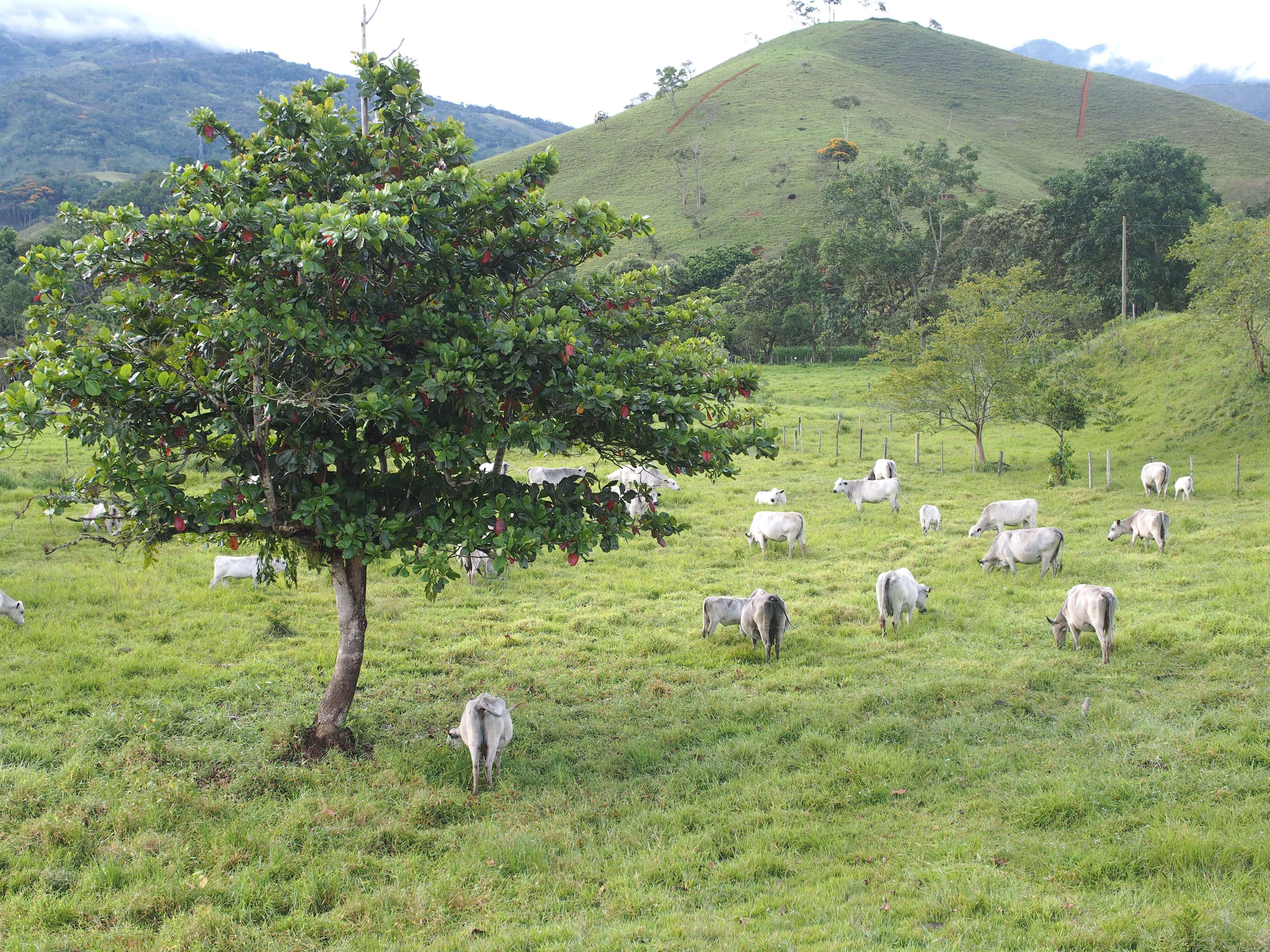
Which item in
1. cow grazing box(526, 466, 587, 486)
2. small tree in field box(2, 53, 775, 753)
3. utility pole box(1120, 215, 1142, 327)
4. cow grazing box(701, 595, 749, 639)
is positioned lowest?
cow grazing box(701, 595, 749, 639)

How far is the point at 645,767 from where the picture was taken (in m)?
10.0

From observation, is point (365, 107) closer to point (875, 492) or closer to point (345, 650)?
point (345, 650)

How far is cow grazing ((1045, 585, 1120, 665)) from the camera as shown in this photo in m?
12.4

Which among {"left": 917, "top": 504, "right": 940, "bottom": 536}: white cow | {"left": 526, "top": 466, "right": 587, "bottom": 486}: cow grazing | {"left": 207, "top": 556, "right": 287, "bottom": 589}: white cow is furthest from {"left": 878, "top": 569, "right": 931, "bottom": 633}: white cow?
{"left": 526, "top": 466, "right": 587, "bottom": 486}: cow grazing

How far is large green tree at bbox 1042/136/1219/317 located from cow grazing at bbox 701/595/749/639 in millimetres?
47481

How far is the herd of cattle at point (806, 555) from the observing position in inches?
387

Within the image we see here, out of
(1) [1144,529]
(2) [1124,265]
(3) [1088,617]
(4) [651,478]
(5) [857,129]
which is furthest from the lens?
(5) [857,129]

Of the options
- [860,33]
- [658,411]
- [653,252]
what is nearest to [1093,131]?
[860,33]

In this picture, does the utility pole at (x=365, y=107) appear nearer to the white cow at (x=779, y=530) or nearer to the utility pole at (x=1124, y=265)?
the white cow at (x=779, y=530)

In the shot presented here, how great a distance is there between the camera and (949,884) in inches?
274

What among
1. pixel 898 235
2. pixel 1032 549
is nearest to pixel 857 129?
pixel 898 235

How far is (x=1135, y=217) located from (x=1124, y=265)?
18.8 ft

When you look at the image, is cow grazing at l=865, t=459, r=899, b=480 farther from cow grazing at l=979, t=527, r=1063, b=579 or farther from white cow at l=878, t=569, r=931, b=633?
white cow at l=878, t=569, r=931, b=633

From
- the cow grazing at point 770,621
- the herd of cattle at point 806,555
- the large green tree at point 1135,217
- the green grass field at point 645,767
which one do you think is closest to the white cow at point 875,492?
the herd of cattle at point 806,555
